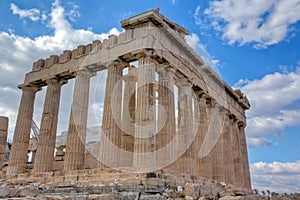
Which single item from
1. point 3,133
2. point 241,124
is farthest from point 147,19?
point 241,124

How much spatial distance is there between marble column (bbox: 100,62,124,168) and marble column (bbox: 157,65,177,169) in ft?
8.54

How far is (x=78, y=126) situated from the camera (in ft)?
64.5

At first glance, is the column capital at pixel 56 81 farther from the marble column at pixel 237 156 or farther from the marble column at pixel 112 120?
the marble column at pixel 237 156

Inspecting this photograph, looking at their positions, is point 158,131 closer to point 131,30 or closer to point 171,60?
point 171,60

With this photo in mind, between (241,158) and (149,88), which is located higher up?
(149,88)

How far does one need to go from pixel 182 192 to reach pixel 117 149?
5.91 meters

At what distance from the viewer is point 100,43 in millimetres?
21000

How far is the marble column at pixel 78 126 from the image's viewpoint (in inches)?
747

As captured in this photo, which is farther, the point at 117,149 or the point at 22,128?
the point at 22,128

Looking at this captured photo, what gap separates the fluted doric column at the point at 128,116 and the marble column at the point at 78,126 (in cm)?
273

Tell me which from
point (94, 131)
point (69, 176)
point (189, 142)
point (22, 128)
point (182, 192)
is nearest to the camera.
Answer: point (182, 192)

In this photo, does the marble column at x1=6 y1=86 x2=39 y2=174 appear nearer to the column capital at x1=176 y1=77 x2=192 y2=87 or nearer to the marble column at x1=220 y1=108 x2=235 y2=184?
the column capital at x1=176 y1=77 x2=192 y2=87

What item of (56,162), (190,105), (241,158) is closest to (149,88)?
(190,105)

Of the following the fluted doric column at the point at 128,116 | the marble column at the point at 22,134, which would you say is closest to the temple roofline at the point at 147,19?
the fluted doric column at the point at 128,116
